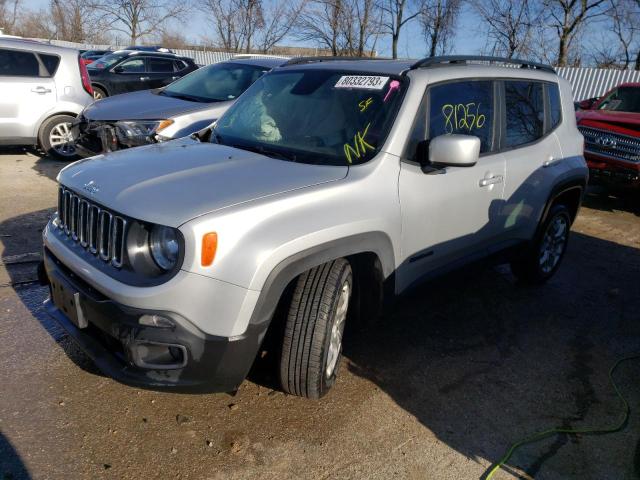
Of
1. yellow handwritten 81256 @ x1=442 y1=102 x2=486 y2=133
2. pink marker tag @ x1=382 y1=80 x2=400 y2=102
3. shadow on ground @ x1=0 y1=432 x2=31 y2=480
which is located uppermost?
pink marker tag @ x1=382 y1=80 x2=400 y2=102

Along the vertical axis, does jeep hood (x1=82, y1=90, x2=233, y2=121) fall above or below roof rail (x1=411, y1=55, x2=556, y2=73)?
below

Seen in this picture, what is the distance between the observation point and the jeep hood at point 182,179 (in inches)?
101

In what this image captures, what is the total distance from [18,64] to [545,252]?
7696 millimetres

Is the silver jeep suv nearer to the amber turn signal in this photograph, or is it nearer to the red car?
the amber turn signal

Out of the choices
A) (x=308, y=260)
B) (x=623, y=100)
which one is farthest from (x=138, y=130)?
(x=623, y=100)

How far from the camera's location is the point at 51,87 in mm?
8453

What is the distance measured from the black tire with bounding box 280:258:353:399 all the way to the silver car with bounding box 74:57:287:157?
3.75 m

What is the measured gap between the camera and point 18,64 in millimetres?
8359

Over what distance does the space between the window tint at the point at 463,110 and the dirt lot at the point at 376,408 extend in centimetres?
97

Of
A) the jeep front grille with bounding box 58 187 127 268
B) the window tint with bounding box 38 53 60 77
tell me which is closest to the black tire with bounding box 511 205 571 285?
the jeep front grille with bounding box 58 187 127 268

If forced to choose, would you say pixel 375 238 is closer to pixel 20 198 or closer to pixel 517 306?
pixel 517 306

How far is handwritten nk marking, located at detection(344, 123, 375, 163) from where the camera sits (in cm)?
319

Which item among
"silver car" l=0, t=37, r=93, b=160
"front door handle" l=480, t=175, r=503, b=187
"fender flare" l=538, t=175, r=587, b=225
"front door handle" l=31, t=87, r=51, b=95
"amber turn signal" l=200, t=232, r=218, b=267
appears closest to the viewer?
"amber turn signal" l=200, t=232, r=218, b=267

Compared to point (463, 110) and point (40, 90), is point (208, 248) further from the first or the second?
point (40, 90)
